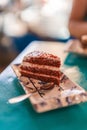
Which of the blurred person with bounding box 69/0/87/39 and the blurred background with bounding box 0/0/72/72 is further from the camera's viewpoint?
the blurred background with bounding box 0/0/72/72

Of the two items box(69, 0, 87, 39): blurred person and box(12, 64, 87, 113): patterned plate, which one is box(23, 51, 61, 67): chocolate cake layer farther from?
box(69, 0, 87, 39): blurred person

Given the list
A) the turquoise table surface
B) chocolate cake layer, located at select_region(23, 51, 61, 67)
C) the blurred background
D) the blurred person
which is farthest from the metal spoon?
the blurred background

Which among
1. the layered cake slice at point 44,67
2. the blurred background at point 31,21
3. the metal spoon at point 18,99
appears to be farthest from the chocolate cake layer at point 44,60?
the blurred background at point 31,21

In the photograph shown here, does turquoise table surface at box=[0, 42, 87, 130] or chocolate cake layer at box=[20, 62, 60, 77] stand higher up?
A: chocolate cake layer at box=[20, 62, 60, 77]

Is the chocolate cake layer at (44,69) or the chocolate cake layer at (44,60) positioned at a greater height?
the chocolate cake layer at (44,60)

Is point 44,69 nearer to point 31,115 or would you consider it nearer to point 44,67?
point 44,67

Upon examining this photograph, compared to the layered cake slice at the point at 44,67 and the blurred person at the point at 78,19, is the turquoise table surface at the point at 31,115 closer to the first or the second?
the layered cake slice at the point at 44,67

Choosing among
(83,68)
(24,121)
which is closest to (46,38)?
(83,68)
